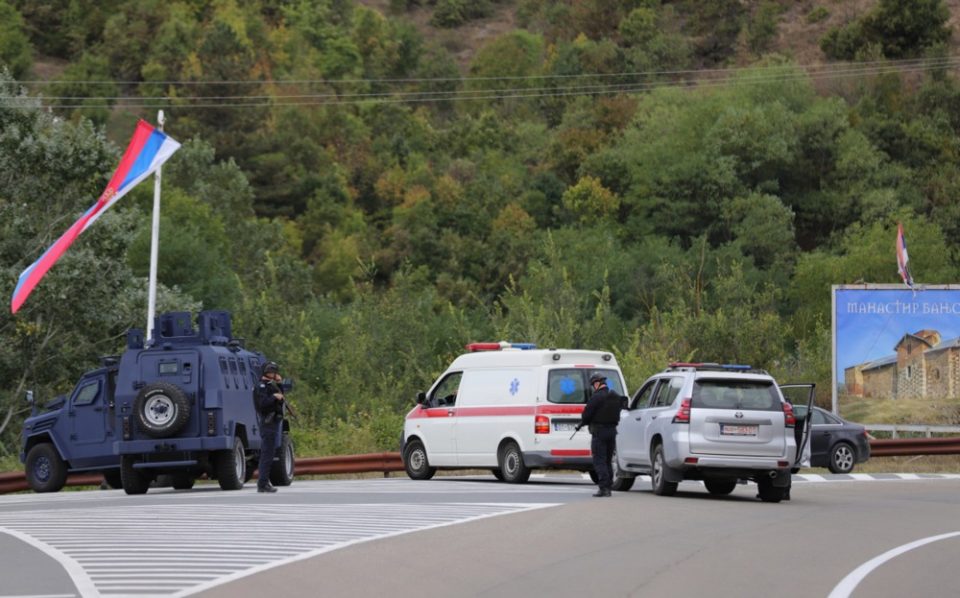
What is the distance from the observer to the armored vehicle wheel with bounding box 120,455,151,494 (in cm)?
2670

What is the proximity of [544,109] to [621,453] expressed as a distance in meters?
109

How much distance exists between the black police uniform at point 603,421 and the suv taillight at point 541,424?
11.6 ft

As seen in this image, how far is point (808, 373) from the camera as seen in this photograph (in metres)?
52.3

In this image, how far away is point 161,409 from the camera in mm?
26500

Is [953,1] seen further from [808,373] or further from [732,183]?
[808,373]

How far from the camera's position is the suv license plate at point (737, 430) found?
78.3 feet

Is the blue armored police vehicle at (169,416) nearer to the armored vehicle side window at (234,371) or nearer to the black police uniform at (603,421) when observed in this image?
the armored vehicle side window at (234,371)

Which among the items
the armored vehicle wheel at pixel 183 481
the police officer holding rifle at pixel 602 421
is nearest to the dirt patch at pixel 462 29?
the armored vehicle wheel at pixel 183 481

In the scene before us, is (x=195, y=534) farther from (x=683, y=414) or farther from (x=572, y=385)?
(x=572, y=385)

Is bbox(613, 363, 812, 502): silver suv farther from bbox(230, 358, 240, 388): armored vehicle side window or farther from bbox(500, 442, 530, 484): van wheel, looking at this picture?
bbox(230, 358, 240, 388): armored vehicle side window

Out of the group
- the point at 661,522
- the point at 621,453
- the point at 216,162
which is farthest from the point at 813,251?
the point at 661,522

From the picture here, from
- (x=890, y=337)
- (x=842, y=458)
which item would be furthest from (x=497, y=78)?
(x=842, y=458)

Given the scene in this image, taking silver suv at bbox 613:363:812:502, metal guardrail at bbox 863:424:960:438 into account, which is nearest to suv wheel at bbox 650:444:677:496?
silver suv at bbox 613:363:812:502

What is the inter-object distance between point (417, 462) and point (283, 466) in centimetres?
351
